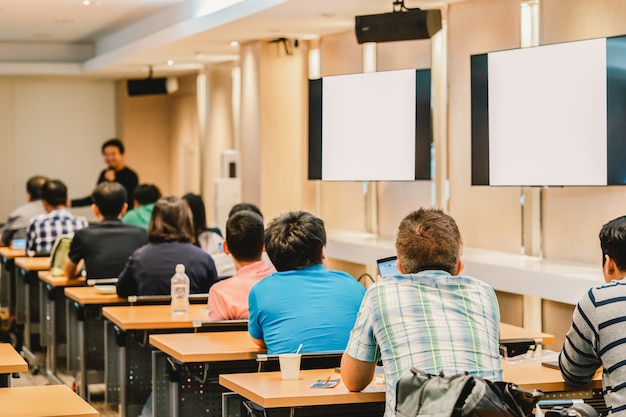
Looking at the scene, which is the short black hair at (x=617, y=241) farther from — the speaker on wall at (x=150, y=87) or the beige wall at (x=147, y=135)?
the beige wall at (x=147, y=135)

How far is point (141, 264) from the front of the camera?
6.08 m

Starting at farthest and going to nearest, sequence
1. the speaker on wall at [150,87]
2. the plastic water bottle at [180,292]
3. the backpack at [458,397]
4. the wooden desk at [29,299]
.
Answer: the speaker on wall at [150,87]
the wooden desk at [29,299]
the plastic water bottle at [180,292]
the backpack at [458,397]

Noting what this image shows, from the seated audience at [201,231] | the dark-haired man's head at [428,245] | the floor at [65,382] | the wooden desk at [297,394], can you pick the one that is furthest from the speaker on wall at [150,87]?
the dark-haired man's head at [428,245]

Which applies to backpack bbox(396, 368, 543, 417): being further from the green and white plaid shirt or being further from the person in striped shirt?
the person in striped shirt

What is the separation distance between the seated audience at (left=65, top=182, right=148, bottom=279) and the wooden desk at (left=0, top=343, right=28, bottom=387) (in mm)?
3049

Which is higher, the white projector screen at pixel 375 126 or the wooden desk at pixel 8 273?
the white projector screen at pixel 375 126

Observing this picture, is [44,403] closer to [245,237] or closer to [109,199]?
[245,237]

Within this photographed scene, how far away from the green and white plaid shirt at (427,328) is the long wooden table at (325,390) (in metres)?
0.17

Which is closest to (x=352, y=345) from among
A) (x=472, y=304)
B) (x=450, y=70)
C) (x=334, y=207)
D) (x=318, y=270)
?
(x=472, y=304)

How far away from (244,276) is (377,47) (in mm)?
4830

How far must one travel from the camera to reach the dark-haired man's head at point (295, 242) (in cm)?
431

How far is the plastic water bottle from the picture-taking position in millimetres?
5555

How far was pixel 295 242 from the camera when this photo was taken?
14.1 ft

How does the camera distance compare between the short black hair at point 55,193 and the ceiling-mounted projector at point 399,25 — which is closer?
the ceiling-mounted projector at point 399,25
